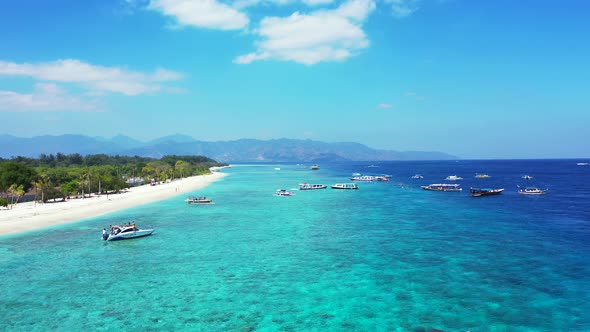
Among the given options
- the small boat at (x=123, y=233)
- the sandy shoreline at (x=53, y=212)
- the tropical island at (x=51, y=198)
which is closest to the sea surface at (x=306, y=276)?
the small boat at (x=123, y=233)

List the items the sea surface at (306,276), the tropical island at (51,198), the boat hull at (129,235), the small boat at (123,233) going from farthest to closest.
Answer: the tropical island at (51,198) < the small boat at (123,233) < the boat hull at (129,235) < the sea surface at (306,276)

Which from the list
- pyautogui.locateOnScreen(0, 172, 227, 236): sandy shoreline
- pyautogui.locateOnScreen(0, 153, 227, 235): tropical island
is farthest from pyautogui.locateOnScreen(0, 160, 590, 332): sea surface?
pyautogui.locateOnScreen(0, 153, 227, 235): tropical island

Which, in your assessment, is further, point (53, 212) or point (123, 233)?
point (53, 212)

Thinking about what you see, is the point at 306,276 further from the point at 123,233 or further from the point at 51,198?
the point at 51,198

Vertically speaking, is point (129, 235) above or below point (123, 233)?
below

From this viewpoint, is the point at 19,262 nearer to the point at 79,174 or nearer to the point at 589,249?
the point at 589,249

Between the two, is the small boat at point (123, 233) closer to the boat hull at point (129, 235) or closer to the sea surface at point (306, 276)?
the boat hull at point (129, 235)

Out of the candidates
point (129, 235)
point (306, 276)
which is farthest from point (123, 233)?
point (306, 276)

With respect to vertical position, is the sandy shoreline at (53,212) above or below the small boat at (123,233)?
above
